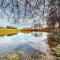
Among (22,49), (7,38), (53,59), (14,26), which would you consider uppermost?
(14,26)

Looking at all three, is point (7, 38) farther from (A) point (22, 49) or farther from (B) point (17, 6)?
(B) point (17, 6)

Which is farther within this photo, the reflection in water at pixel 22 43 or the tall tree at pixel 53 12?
the tall tree at pixel 53 12

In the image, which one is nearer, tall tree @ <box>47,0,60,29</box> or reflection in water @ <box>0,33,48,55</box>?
reflection in water @ <box>0,33,48,55</box>

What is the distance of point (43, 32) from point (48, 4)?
12.7 inches

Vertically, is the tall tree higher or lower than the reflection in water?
higher

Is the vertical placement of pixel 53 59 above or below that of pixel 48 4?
below

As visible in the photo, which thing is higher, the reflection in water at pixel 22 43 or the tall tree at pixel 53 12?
the tall tree at pixel 53 12

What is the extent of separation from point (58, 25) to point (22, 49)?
1.64 ft

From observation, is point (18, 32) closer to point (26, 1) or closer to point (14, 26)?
point (14, 26)

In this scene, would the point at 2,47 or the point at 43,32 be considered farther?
the point at 43,32

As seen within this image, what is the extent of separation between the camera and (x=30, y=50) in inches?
77.9

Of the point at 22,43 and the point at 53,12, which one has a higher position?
the point at 53,12

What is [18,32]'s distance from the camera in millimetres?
1971

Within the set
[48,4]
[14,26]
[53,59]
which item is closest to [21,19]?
[14,26]
